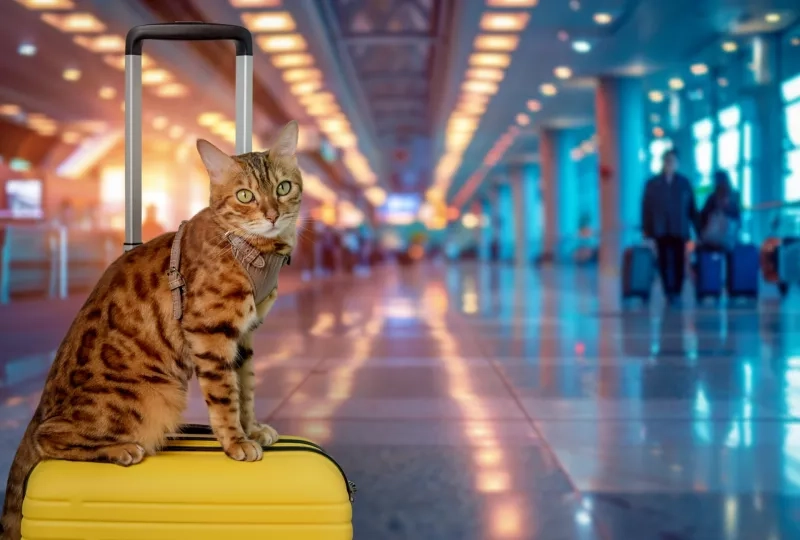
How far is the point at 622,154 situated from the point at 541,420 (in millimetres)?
19501

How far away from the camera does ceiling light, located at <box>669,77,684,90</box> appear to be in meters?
24.4

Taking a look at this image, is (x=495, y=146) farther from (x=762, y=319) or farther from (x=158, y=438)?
(x=158, y=438)

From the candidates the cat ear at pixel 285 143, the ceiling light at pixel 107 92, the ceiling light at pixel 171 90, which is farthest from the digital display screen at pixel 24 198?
the cat ear at pixel 285 143

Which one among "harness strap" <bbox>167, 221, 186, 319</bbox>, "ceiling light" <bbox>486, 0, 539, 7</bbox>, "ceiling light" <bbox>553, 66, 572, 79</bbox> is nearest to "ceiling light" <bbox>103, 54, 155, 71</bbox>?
"ceiling light" <bbox>486, 0, 539, 7</bbox>

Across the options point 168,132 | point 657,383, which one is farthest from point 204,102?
point 657,383

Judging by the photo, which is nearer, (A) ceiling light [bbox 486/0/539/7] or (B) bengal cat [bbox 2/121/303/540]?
(B) bengal cat [bbox 2/121/303/540]

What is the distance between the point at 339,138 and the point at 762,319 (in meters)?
25.8

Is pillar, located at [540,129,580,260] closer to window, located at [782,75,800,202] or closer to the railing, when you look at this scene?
window, located at [782,75,800,202]

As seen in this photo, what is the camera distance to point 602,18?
16.2 metres

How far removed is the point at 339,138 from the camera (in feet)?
111

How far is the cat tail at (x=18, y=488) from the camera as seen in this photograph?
2002 mm

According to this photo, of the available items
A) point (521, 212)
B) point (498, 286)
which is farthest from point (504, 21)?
point (521, 212)

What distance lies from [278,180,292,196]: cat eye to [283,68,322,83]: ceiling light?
18465 millimetres

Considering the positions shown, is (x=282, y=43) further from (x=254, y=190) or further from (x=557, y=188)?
(x=557, y=188)
